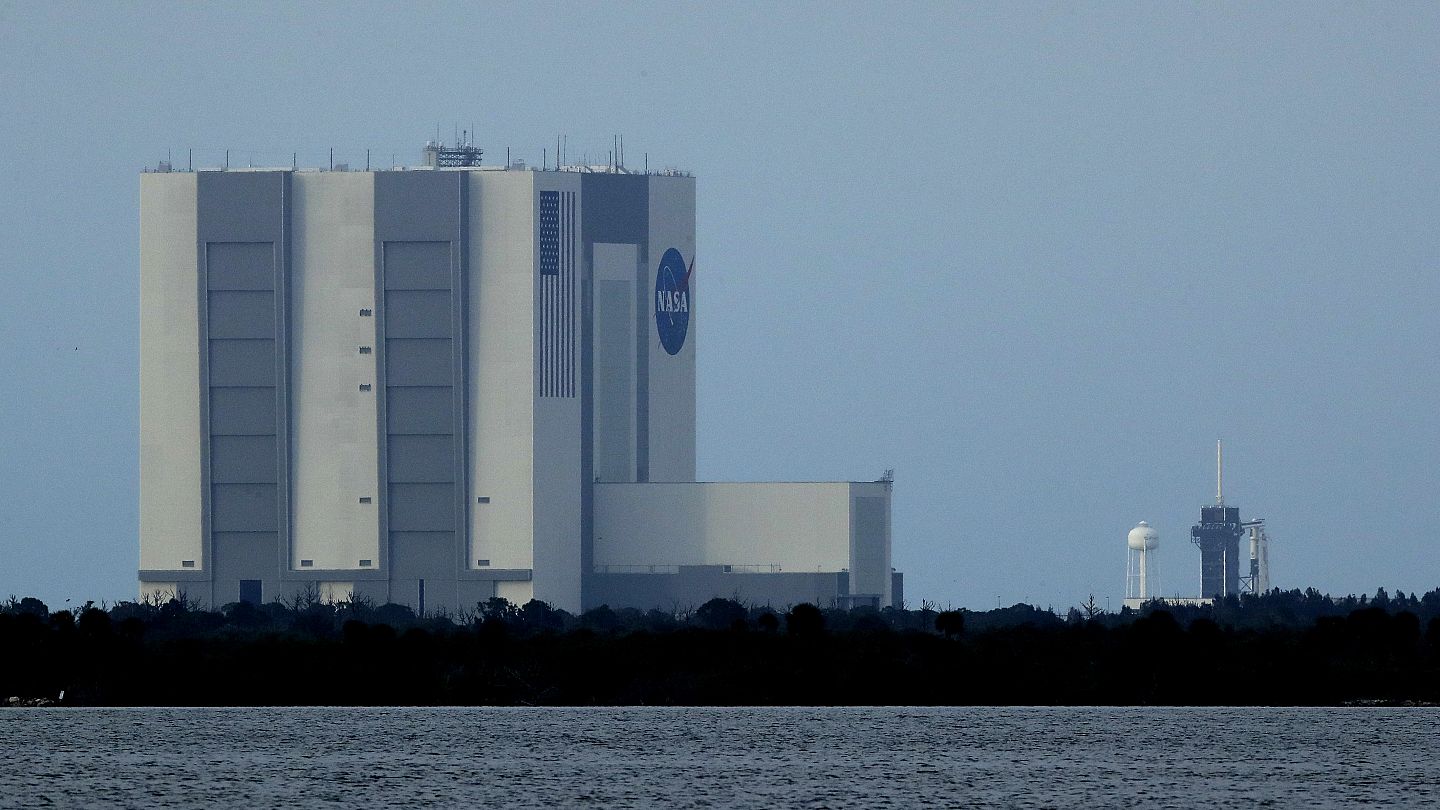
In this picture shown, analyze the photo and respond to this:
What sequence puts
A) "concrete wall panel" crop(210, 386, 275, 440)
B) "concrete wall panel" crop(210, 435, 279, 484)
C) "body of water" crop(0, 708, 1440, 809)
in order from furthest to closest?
1. "concrete wall panel" crop(210, 435, 279, 484)
2. "concrete wall panel" crop(210, 386, 275, 440)
3. "body of water" crop(0, 708, 1440, 809)

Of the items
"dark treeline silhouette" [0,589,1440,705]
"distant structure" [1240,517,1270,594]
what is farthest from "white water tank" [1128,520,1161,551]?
"dark treeline silhouette" [0,589,1440,705]

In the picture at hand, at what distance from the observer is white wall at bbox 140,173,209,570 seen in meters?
126

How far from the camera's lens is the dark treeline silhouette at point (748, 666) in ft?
333

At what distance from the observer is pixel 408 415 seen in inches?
4875

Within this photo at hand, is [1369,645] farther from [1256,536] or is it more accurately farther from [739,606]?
[1256,536]

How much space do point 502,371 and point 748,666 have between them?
2445 centimetres

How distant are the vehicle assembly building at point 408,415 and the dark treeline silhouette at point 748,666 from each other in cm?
1898

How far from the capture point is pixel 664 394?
133000 mm

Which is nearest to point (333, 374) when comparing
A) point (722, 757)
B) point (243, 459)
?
point (243, 459)

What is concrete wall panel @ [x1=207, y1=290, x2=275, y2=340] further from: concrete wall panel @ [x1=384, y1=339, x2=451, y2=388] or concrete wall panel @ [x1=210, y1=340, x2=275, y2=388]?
concrete wall panel @ [x1=384, y1=339, x2=451, y2=388]

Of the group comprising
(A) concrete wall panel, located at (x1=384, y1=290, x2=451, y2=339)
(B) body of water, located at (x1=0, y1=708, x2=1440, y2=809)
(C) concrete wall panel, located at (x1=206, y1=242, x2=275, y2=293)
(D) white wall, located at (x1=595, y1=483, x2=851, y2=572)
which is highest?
(C) concrete wall panel, located at (x1=206, y1=242, x2=275, y2=293)

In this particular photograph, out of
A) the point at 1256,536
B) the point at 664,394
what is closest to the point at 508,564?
the point at 664,394

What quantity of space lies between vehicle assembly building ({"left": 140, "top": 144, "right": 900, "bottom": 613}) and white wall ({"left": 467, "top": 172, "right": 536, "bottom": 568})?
9 centimetres

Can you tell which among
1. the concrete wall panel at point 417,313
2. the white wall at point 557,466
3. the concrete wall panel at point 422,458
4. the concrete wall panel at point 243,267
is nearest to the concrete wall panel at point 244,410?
the concrete wall panel at point 243,267
